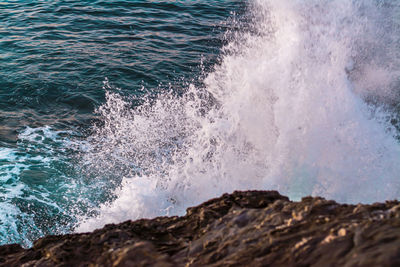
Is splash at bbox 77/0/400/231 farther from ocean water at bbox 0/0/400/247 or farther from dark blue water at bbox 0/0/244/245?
dark blue water at bbox 0/0/244/245

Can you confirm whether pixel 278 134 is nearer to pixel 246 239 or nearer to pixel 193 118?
pixel 193 118

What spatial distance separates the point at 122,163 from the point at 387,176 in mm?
3759

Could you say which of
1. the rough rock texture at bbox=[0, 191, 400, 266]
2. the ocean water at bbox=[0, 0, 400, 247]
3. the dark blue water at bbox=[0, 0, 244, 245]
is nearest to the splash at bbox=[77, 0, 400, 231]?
the ocean water at bbox=[0, 0, 400, 247]

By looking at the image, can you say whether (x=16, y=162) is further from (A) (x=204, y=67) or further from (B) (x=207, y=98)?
(A) (x=204, y=67)

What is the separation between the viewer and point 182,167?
202 inches

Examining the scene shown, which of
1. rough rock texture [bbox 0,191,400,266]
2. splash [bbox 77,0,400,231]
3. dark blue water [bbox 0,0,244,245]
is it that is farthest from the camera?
dark blue water [bbox 0,0,244,245]

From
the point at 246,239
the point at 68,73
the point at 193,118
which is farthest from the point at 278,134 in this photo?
the point at 68,73

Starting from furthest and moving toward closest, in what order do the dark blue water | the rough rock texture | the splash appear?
the dark blue water < the splash < the rough rock texture

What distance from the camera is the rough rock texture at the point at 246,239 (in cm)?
175

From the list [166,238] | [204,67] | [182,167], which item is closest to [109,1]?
[204,67]

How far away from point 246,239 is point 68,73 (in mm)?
7155

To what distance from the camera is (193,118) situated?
21.9 ft

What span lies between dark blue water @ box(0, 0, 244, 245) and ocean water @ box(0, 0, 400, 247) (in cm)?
3

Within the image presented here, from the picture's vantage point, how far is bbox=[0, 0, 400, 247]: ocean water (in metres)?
4.68
